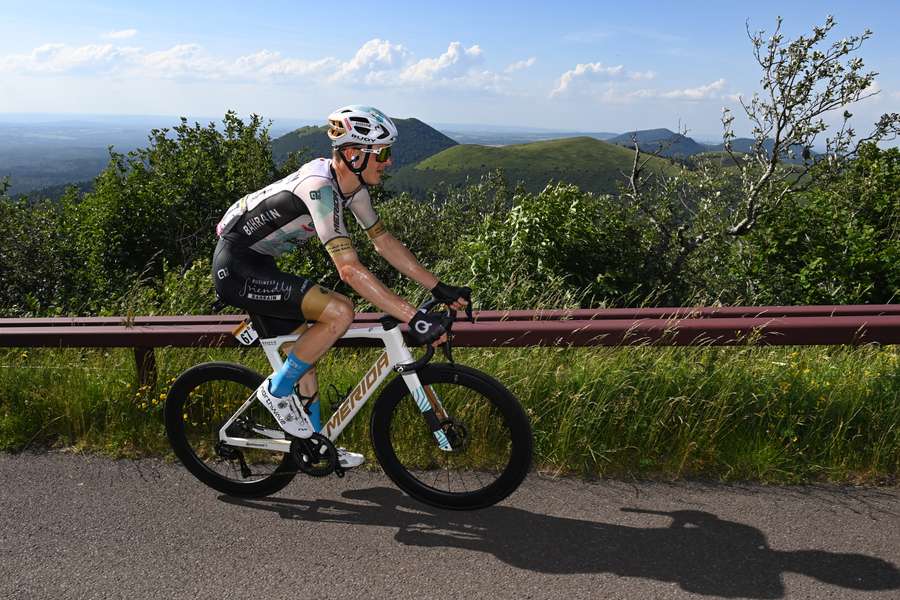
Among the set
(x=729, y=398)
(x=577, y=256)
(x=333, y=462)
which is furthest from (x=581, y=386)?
(x=577, y=256)

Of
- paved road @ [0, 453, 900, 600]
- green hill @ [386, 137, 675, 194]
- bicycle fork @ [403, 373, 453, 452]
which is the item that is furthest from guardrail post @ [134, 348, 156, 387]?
green hill @ [386, 137, 675, 194]

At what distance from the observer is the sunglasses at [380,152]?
3441 mm

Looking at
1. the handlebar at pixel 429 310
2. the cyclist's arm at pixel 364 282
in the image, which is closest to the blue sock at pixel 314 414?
the handlebar at pixel 429 310

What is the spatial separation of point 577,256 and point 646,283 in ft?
8.38

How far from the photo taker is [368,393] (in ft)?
12.0

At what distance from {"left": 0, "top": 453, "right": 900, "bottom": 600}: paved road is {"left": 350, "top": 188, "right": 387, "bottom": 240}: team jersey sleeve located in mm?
1504

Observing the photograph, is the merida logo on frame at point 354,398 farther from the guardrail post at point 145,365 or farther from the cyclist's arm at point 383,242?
the guardrail post at point 145,365

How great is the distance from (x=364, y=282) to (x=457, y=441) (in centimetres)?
100

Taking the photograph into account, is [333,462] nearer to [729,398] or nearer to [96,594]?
[96,594]

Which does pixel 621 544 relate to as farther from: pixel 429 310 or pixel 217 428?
pixel 217 428

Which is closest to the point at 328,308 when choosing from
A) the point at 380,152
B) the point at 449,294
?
the point at 449,294

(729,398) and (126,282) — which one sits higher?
(729,398)

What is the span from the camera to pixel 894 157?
16.6 metres

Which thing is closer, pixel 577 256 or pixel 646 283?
pixel 577 256
